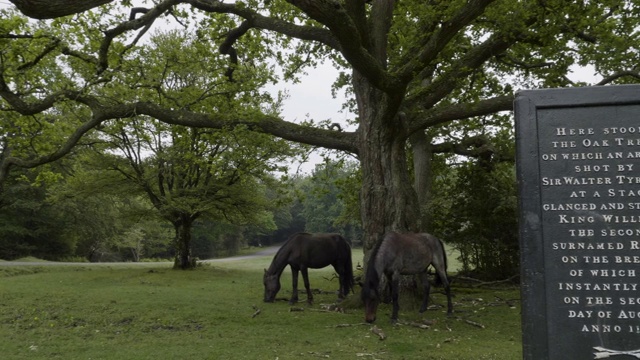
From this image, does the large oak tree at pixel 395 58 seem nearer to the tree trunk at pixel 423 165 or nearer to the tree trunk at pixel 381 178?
the tree trunk at pixel 381 178

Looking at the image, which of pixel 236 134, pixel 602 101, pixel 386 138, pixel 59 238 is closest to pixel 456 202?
pixel 386 138

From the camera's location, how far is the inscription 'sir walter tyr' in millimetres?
3842

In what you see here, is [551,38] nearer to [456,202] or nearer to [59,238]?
[456,202]

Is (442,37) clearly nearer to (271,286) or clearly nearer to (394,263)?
(394,263)

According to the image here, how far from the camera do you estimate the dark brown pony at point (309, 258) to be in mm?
14516

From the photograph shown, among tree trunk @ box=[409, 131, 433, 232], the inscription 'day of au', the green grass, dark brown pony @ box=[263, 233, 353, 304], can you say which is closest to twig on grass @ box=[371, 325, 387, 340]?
the green grass

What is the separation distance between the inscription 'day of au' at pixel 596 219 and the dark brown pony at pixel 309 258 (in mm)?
10980

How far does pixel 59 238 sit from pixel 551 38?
43.2m

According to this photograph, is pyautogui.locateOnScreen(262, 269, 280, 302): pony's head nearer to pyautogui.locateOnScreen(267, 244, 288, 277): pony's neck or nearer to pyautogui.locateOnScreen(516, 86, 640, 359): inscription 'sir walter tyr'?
pyautogui.locateOnScreen(267, 244, 288, 277): pony's neck

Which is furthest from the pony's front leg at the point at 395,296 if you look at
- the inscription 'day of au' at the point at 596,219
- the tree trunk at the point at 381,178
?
the inscription 'day of au' at the point at 596,219

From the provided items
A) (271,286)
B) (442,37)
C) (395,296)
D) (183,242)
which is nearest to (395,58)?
(442,37)

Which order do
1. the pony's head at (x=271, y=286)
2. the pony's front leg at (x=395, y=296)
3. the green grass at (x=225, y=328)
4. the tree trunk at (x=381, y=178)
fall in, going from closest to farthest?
the green grass at (x=225, y=328) → the pony's front leg at (x=395, y=296) → the tree trunk at (x=381, y=178) → the pony's head at (x=271, y=286)

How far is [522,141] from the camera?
4.29 m

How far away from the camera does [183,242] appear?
2681cm
